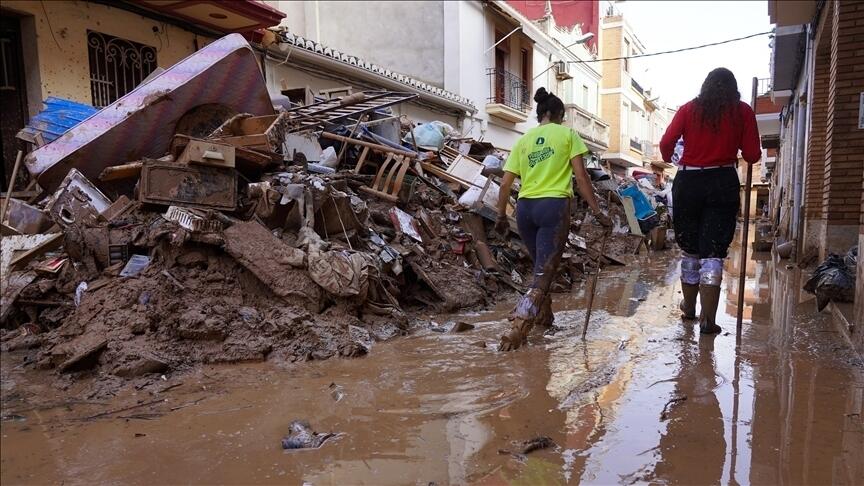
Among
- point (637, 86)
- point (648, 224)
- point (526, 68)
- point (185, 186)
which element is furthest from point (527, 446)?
point (637, 86)

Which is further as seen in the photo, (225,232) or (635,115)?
(635,115)

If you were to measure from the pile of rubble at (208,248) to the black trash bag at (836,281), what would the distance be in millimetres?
2884

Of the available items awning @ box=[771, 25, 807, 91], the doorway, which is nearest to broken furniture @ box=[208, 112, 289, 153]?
the doorway

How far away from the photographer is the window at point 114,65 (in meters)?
7.42

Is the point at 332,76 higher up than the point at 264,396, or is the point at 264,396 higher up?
the point at 332,76

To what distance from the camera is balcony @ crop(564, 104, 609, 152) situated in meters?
24.6

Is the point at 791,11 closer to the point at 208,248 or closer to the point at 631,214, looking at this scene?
the point at 631,214

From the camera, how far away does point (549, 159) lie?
400cm

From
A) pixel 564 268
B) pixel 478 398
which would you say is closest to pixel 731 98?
pixel 478 398

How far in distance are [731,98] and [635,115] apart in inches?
1504

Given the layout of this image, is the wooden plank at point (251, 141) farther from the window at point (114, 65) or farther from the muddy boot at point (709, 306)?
the muddy boot at point (709, 306)

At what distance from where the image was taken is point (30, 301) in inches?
149

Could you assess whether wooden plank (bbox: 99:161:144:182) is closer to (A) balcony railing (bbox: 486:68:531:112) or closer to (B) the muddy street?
(B) the muddy street

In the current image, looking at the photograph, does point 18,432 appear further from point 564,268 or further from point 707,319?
point 564,268
